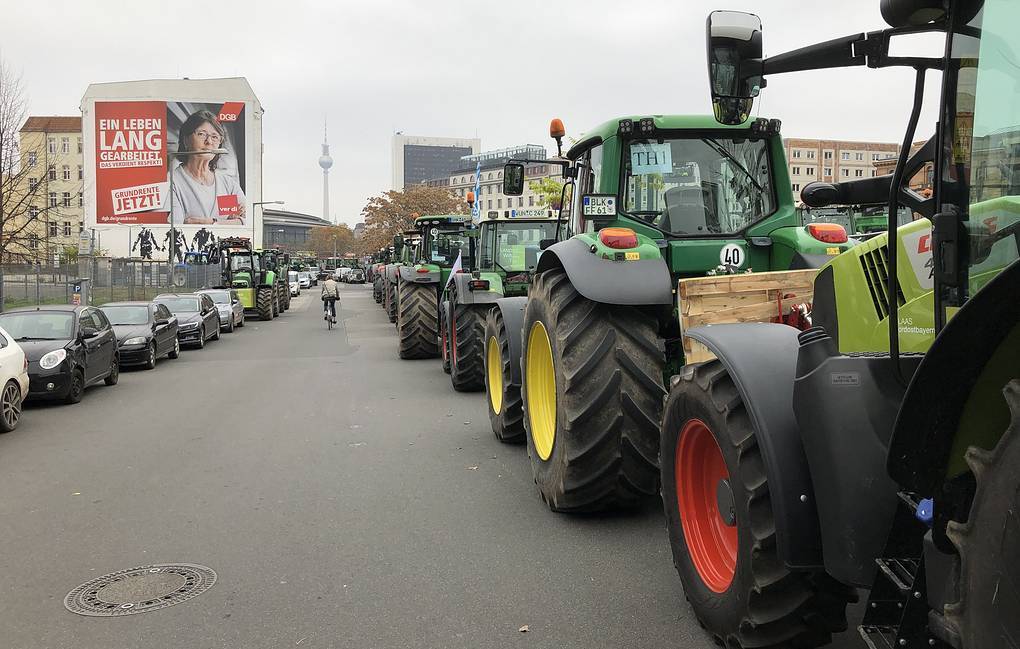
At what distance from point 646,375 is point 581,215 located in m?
1.77

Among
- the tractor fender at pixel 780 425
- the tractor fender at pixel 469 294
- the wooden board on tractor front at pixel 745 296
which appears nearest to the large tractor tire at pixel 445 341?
the tractor fender at pixel 469 294

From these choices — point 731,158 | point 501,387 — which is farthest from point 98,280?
point 731,158

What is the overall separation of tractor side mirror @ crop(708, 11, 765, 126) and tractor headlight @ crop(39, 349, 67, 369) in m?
11.3

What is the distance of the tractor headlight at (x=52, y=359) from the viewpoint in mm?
11523

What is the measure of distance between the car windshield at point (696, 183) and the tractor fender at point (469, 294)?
5717 millimetres

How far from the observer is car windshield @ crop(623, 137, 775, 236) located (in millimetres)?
6051

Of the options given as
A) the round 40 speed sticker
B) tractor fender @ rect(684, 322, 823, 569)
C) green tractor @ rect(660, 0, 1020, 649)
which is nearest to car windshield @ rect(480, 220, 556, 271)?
the round 40 speed sticker

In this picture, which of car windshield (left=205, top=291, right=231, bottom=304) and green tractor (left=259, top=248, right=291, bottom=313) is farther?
green tractor (left=259, top=248, right=291, bottom=313)

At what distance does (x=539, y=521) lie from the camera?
580 centimetres

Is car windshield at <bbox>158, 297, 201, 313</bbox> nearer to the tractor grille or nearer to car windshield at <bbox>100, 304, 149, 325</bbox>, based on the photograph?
car windshield at <bbox>100, 304, 149, 325</bbox>

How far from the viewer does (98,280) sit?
35.9 metres

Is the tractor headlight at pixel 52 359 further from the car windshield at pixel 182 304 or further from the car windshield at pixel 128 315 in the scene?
the car windshield at pixel 182 304

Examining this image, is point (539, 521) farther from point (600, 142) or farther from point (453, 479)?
point (600, 142)

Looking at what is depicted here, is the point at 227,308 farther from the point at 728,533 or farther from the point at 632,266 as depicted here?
the point at 728,533
